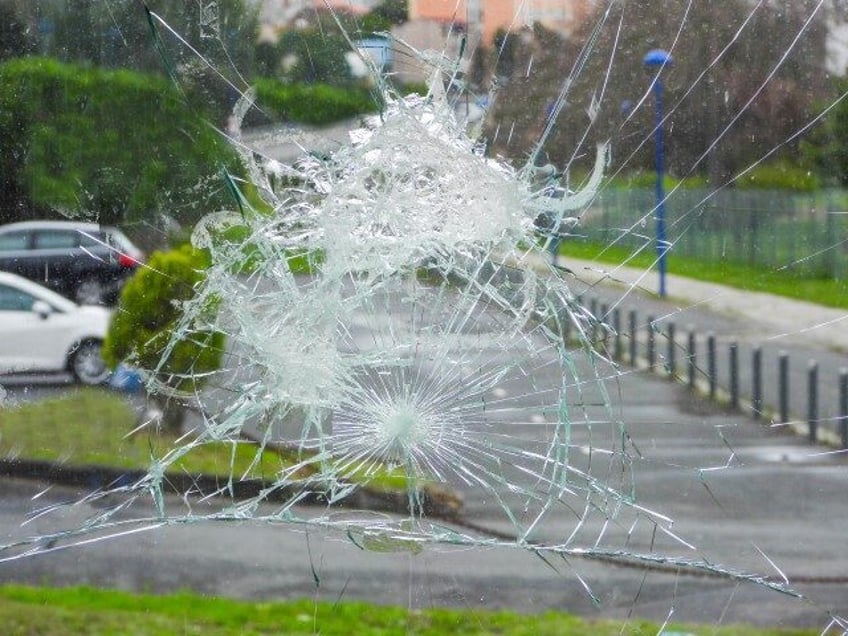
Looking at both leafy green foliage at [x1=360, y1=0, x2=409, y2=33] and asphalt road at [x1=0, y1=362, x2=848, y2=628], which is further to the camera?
asphalt road at [x1=0, y1=362, x2=848, y2=628]

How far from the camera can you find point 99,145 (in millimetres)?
2453

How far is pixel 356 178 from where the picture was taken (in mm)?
2305

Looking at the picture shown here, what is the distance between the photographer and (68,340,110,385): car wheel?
243 cm

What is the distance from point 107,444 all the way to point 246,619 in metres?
0.53

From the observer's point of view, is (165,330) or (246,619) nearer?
(165,330)

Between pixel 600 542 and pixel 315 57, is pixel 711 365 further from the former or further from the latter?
pixel 315 57

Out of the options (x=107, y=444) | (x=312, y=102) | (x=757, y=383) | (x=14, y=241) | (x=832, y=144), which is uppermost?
(x=312, y=102)

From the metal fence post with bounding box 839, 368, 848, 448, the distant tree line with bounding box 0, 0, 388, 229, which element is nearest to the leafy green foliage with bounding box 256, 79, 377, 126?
the distant tree line with bounding box 0, 0, 388, 229

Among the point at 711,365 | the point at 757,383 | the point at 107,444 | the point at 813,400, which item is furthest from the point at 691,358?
the point at 107,444

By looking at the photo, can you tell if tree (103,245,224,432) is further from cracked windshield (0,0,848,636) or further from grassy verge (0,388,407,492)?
grassy verge (0,388,407,492)

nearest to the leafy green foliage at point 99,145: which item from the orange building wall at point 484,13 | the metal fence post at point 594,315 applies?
the orange building wall at point 484,13

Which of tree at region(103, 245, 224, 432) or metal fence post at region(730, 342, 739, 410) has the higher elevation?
tree at region(103, 245, 224, 432)

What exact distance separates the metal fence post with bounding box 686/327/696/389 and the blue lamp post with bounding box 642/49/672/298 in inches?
4.9

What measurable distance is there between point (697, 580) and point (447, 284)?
0.93 metres
